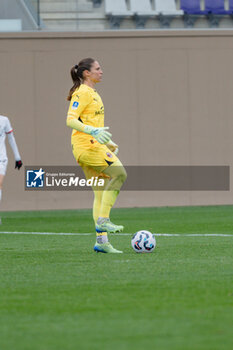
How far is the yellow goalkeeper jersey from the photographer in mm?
8133

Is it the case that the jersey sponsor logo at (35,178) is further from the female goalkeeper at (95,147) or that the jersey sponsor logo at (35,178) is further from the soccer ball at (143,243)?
the soccer ball at (143,243)

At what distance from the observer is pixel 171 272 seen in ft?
20.6

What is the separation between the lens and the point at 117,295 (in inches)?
203

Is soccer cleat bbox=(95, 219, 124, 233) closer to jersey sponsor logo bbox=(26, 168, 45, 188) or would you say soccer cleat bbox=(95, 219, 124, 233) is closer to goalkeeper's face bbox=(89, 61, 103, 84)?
goalkeeper's face bbox=(89, 61, 103, 84)

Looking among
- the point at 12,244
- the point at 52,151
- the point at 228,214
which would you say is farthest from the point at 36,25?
the point at 12,244

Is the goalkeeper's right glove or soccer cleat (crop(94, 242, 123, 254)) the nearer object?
the goalkeeper's right glove

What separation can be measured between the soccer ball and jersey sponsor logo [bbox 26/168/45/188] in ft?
32.8

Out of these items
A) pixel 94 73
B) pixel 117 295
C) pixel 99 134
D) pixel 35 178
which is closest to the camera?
pixel 117 295

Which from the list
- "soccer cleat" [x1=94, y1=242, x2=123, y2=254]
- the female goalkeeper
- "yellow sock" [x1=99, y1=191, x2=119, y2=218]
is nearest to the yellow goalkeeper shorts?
the female goalkeeper

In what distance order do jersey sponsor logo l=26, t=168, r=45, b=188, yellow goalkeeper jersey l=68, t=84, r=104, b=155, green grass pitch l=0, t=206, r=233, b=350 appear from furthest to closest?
jersey sponsor logo l=26, t=168, r=45, b=188 → yellow goalkeeper jersey l=68, t=84, r=104, b=155 → green grass pitch l=0, t=206, r=233, b=350

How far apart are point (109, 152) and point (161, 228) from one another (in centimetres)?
389

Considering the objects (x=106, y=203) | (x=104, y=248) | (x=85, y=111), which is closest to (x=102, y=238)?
(x=104, y=248)

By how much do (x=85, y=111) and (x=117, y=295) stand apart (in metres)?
3.41

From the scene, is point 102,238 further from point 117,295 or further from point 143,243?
point 117,295
